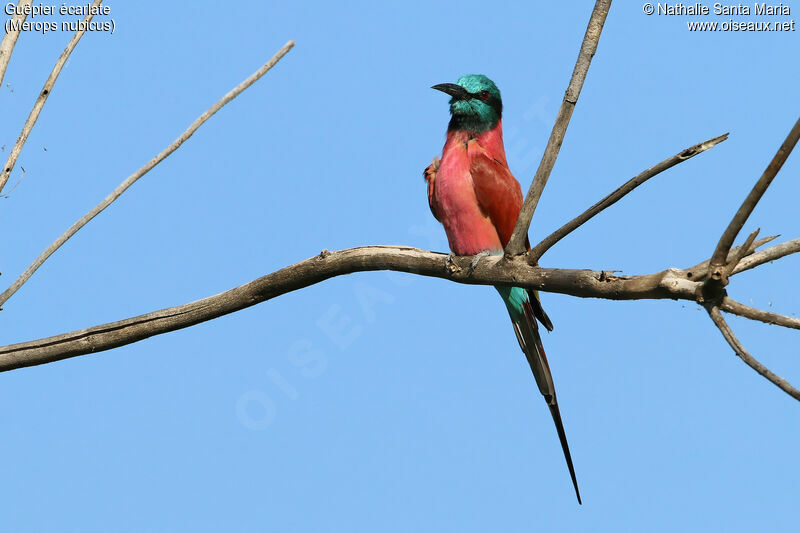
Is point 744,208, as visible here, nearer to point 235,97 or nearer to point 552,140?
point 552,140

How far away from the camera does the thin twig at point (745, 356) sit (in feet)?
6.93

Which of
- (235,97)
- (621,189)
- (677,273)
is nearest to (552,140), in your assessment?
(621,189)

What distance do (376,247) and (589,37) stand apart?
1.20m

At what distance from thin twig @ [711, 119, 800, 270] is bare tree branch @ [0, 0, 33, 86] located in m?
2.83

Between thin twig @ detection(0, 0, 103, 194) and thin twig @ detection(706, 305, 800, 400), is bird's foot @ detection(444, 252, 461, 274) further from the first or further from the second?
thin twig @ detection(0, 0, 103, 194)

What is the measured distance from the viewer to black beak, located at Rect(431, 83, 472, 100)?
4.73 meters

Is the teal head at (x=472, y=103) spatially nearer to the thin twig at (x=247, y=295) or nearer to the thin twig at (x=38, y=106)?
the thin twig at (x=247, y=295)

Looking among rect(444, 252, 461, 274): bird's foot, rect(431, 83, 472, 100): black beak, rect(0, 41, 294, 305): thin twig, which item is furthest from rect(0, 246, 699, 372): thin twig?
rect(431, 83, 472, 100): black beak

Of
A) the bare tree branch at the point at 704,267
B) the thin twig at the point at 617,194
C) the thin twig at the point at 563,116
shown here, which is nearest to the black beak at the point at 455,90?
the thin twig at the point at 563,116

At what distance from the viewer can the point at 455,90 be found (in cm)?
474

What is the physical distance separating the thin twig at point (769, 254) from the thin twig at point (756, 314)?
5.3 inches

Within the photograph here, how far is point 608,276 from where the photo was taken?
2.65 meters

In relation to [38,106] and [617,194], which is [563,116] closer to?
[617,194]

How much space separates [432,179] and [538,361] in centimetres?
123
